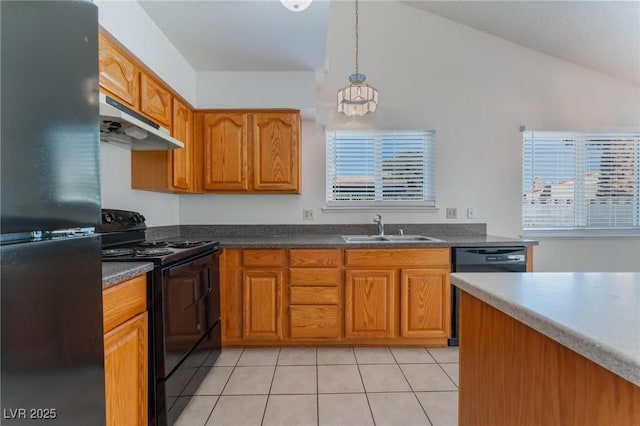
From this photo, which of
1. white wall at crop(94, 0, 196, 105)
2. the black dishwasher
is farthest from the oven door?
the black dishwasher

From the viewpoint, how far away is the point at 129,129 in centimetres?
162

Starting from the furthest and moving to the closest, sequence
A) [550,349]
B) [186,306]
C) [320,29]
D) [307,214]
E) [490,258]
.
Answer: [307,214]
[490,258]
[320,29]
[186,306]
[550,349]

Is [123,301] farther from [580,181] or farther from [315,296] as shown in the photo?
[580,181]

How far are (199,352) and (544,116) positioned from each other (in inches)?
147

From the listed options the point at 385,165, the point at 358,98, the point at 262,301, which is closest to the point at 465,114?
the point at 385,165

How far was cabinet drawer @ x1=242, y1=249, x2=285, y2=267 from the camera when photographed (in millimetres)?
2377

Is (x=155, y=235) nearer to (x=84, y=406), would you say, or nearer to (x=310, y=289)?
(x=310, y=289)

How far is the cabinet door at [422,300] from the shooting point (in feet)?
7.86

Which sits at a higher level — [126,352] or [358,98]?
[358,98]

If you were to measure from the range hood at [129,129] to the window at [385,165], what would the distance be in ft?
5.17

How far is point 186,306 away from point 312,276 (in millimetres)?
993

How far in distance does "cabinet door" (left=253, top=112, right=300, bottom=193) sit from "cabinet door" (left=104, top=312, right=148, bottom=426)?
156 cm

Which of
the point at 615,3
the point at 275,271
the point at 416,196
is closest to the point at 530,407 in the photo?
the point at 275,271

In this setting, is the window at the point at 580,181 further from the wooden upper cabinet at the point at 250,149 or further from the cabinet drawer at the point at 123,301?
the cabinet drawer at the point at 123,301
